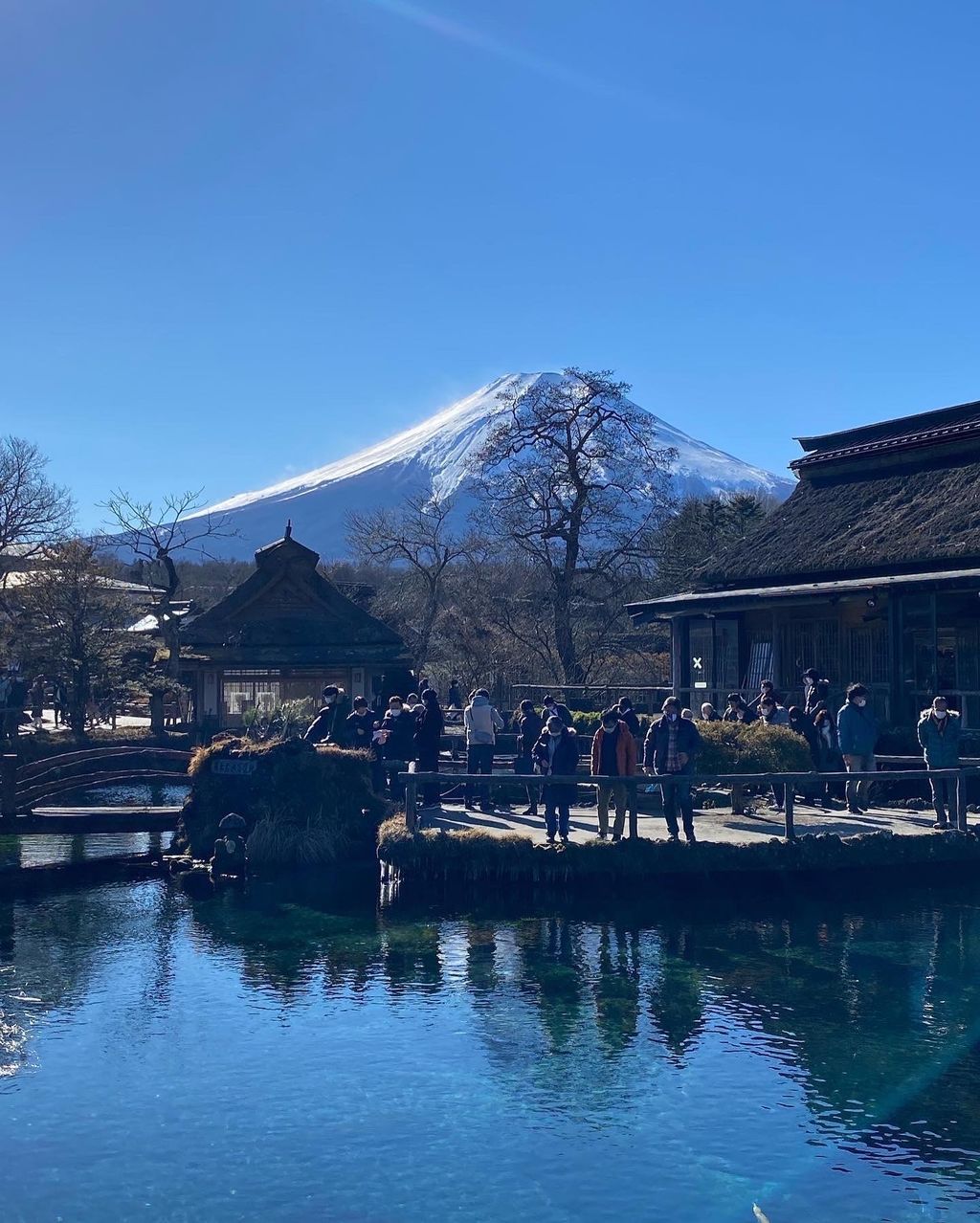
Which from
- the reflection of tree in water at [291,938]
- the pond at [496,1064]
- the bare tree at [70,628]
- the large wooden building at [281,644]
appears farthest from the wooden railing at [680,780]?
the bare tree at [70,628]

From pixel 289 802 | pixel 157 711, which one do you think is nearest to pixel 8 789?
pixel 289 802

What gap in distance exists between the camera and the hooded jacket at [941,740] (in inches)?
697

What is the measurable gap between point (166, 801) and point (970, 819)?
57.2 feet

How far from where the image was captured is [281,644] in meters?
34.9

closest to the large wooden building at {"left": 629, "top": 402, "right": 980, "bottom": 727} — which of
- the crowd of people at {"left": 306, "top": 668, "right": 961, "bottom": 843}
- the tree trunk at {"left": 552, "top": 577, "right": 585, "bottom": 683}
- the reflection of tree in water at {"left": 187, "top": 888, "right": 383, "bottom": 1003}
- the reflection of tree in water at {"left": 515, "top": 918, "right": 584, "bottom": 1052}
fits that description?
the crowd of people at {"left": 306, "top": 668, "right": 961, "bottom": 843}

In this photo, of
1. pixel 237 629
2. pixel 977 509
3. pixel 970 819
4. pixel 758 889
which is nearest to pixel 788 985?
pixel 758 889

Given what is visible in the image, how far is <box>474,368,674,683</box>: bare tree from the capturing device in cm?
4184

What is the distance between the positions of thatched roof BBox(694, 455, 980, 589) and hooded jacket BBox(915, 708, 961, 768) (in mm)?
6481

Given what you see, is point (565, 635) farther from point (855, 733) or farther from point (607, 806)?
point (607, 806)

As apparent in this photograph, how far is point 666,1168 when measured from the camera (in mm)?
8750

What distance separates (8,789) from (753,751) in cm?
1304

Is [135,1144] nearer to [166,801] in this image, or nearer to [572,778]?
[572,778]

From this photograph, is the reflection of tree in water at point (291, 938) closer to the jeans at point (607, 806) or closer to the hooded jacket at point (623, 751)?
the jeans at point (607, 806)

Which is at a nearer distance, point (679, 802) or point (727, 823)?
point (679, 802)
